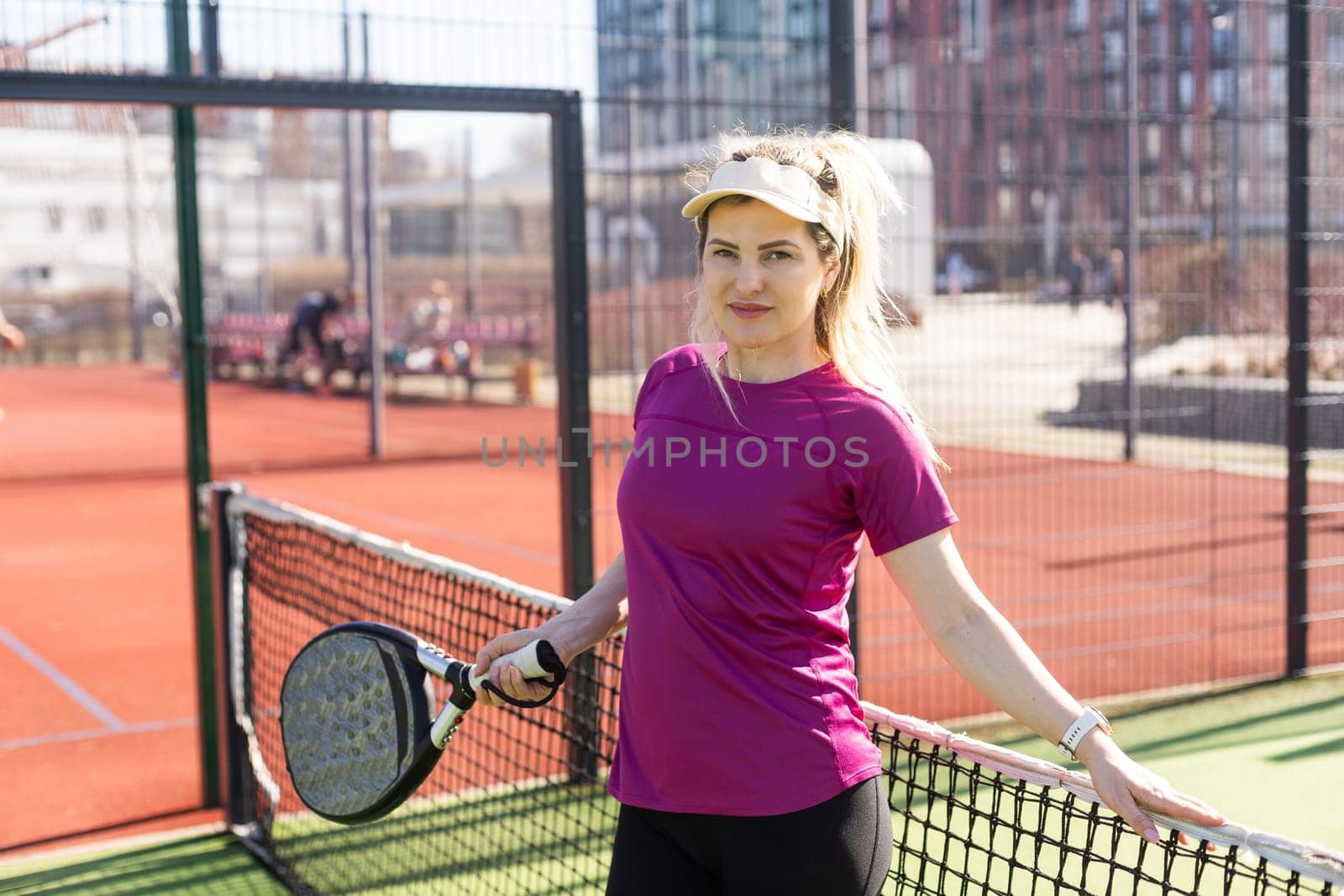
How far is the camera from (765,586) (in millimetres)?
2277

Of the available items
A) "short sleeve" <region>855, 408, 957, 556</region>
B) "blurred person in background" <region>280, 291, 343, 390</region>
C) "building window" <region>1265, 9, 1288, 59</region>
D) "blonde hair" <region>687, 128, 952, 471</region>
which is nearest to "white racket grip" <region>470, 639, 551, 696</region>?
"blonde hair" <region>687, 128, 952, 471</region>

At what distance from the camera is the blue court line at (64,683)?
6.88 m

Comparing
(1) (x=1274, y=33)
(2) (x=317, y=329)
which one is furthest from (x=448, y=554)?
(2) (x=317, y=329)

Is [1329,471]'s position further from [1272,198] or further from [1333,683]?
[1333,683]

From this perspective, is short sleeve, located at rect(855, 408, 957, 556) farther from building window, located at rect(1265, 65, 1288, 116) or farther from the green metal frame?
building window, located at rect(1265, 65, 1288, 116)

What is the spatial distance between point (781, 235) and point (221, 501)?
144 inches

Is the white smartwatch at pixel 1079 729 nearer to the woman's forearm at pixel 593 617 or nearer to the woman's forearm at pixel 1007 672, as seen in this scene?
the woman's forearm at pixel 1007 672

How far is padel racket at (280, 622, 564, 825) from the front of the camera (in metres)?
2.79

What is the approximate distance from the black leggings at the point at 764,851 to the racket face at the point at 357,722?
0.65 m

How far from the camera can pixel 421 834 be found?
5.11 m

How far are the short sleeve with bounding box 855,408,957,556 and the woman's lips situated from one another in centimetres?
26

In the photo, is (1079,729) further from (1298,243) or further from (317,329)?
(317,329)

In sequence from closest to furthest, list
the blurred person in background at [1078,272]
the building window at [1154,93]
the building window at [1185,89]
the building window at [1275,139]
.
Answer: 1. the building window at [1275,139]
2. the blurred person in background at [1078,272]
3. the building window at [1185,89]
4. the building window at [1154,93]

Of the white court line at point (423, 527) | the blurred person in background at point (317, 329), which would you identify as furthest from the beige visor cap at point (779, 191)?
the blurred person in background at point (317, 329)
